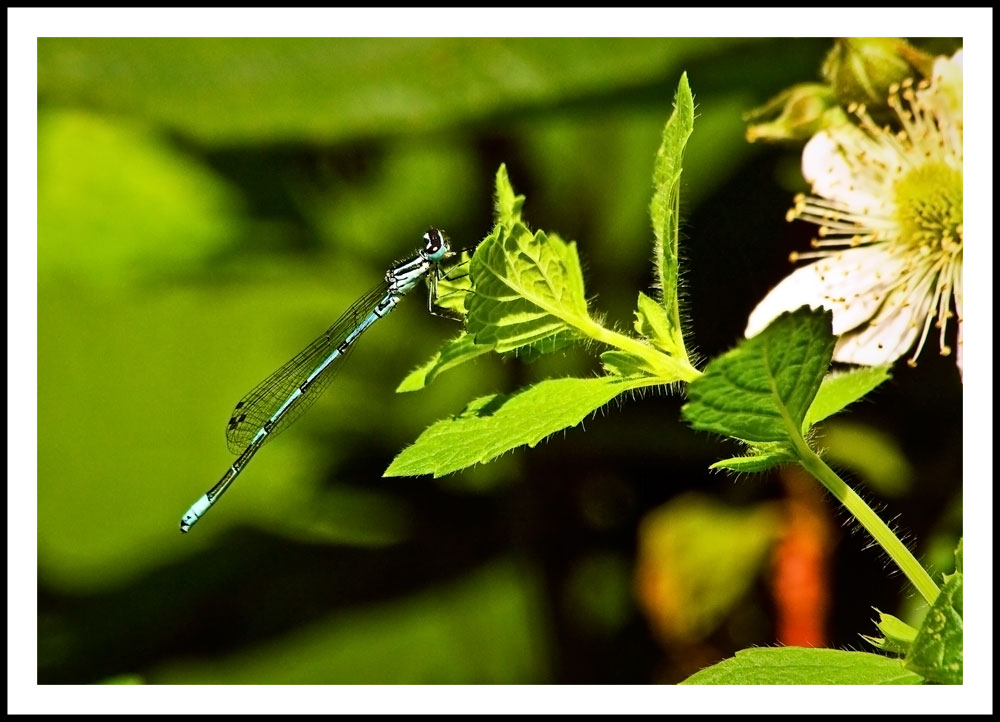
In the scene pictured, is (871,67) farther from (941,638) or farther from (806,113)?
(941,638)

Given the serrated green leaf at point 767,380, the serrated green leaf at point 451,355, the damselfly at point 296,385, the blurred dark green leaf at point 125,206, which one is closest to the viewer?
the serrated green leaf at point 767,380

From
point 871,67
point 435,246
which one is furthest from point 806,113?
point 435,246

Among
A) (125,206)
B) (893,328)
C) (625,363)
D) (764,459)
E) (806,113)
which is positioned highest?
(125,206)

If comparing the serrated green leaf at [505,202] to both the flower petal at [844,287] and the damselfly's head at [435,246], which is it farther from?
the flower petal at [844,287]

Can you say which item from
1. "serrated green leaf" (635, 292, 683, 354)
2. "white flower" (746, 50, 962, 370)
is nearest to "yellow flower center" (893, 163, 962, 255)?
"white flower" (746, 50, 962, 370)

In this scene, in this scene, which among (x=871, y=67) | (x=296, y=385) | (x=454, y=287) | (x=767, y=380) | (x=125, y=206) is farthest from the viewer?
(x=125, y=206)

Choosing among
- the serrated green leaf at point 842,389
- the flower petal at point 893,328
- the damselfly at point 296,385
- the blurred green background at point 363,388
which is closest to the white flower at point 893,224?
the flower petal at point 893,328

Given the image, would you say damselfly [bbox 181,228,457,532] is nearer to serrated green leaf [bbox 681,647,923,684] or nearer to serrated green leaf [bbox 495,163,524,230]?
serrated green leaf [bbox 495,163,524,230]
